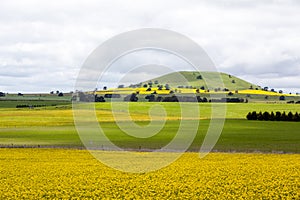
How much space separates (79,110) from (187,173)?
388ft

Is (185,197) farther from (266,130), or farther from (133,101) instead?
(133,101)

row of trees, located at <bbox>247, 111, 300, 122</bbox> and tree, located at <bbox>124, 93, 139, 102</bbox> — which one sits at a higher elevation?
tree, located at <bbox>124, 93, 139, 102</bbox>

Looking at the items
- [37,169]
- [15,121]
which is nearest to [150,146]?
[37,169]

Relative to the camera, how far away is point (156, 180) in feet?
116

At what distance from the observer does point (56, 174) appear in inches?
1505

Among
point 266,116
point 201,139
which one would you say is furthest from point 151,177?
point 266,116

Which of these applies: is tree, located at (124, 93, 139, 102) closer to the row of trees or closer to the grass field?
the row of trees

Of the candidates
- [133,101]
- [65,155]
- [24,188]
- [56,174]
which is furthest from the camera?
[133,101]

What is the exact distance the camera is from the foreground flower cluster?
2947 centimetres

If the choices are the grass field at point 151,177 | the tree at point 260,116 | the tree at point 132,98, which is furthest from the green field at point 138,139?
the tree at point 132,98

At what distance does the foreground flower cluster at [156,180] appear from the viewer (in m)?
29.5

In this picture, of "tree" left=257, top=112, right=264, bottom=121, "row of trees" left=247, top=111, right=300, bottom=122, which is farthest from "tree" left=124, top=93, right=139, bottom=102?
"tree" left=257, top=112, right=264, bottom=121

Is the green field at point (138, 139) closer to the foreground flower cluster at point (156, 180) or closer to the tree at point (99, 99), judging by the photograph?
the foreground flower cluster at point (156, 180)

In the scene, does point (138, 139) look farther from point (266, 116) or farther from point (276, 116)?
point (276, 116)
